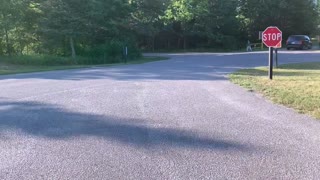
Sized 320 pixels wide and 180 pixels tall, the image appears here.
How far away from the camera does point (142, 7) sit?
39.5 metres

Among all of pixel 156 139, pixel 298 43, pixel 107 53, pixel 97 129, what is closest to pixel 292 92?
pixel 156 139

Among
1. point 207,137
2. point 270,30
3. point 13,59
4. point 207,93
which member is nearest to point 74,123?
point 207,137

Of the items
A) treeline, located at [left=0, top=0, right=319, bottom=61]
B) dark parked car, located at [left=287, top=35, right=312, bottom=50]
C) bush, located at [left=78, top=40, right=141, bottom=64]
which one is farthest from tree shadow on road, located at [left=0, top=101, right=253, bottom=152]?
dark parked car, located at [left=287, top=35, right=312, bottom=50]

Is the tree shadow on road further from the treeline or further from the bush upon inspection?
the treeline

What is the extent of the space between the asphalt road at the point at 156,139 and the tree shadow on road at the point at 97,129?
0.6 inches

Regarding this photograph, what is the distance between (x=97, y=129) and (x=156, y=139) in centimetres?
120

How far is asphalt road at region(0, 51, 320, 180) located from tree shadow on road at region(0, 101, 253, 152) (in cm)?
2

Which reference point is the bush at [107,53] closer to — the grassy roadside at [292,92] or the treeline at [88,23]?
the treeline at [88,23]

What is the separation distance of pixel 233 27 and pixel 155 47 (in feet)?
32.9

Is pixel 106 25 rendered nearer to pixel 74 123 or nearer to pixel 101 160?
pixel 74 123

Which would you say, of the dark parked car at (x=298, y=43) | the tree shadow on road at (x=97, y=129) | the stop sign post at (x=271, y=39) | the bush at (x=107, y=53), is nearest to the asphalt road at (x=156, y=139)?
the tree shadow on road at (x=97, y=129)

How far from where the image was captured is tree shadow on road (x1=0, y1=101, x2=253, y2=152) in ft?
19.1

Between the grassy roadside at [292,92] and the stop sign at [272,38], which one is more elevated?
the stop sign at [272,38]

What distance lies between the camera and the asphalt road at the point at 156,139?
4.69 m
